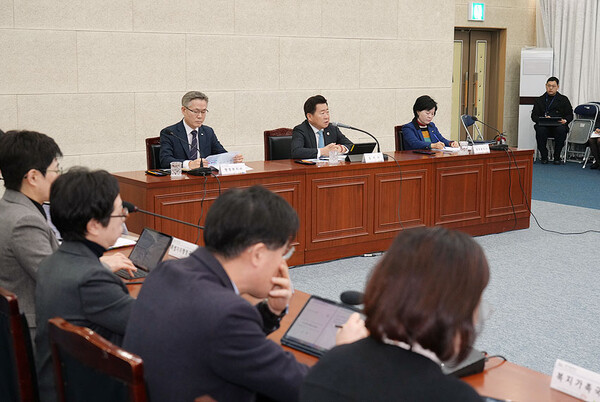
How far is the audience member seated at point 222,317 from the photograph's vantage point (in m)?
1.46

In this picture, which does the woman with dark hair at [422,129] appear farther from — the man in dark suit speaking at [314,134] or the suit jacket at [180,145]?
the suit jacket at [180,145]

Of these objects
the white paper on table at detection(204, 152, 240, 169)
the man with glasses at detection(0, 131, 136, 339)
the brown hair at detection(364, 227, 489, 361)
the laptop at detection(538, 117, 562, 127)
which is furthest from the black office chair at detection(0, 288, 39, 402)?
the laptop at detection(538, 117, 562, 127)

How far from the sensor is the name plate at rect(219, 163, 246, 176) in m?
4.80

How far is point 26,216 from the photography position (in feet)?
7.56

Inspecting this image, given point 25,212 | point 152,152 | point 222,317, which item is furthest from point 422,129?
point 222,317

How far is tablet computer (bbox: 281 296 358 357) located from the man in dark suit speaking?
3647 mm

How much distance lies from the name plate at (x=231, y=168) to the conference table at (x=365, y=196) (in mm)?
55

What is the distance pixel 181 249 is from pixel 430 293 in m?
1.79

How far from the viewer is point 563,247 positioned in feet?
19.0

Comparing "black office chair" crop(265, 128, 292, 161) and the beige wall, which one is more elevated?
the beige wall

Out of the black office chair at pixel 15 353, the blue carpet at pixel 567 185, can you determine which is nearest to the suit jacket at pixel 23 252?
the black office chair at pixel 15 353

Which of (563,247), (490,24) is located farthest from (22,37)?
(490,24)

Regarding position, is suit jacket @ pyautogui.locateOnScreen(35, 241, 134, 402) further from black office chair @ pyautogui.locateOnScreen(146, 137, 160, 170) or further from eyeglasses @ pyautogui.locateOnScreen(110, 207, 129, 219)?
black office chair @ pyautogui.locateOnScreen(146, 137, 160, 170)

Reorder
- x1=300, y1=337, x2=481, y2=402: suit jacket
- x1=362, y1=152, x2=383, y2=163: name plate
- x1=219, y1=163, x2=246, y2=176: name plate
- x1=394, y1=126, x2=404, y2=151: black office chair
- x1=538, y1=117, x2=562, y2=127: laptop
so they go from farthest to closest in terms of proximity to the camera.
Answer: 1. x1=538, y1=117, x2=562, y2=127: laptop
2. x1=394, y1=126, x2=404, y2=151: black office chair
3. x1=362, y1=152, x2=383, y2=163: name plate
4. x1=219, y1=163, x2=246, y2=176: name plate
5. x1=300, y1=337, x2=481, y2=402: suit jacket
